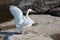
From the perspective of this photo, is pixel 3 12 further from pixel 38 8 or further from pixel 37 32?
pixel 37 32

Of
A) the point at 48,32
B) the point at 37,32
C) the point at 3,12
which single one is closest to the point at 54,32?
the point at 48,32

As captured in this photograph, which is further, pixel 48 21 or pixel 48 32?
pixel 48 21

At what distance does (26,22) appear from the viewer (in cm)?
214

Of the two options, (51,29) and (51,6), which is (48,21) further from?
(51,6)

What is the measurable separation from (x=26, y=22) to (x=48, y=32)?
296 millimetres

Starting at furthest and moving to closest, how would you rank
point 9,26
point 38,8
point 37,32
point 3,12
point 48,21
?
point 38,8
point 3,12
point 48,21
point 9,26
point 37,32

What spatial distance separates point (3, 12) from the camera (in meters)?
2.90

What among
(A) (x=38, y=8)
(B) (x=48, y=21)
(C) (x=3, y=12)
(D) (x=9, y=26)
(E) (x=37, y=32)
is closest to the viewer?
(E) (x=37, y=32)

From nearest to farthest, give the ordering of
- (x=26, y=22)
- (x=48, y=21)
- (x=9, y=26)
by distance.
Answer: (x=26, y=22) < (x=9, y=26) < (x=48, y=21)

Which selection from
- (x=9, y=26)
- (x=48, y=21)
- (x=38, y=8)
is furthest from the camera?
(x=38, y=8)

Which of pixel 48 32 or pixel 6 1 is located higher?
pixel 6 1

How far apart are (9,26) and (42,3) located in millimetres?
1058

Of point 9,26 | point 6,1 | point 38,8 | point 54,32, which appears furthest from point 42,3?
point 54,32

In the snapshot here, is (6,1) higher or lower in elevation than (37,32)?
higher
